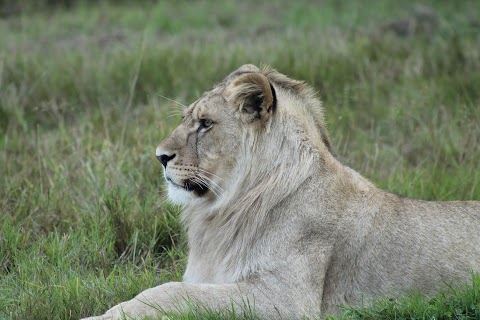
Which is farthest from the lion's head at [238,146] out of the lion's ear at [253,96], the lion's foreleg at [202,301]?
the lion's foreleg at [202,301]

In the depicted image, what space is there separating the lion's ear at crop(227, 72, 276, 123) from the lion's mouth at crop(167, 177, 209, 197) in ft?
1.36

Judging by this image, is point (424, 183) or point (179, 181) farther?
point (424, 183)

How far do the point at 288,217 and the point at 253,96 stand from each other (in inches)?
24.7

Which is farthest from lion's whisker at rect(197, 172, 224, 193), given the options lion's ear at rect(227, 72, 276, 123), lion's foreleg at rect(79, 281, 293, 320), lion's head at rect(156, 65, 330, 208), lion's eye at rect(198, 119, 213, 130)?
lion's foreleg at rect(79, 281, 293, 320)

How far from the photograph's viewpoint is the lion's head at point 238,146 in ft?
14.5

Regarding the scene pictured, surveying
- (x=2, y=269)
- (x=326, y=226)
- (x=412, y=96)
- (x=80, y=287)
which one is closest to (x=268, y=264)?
(x=326, y=226)

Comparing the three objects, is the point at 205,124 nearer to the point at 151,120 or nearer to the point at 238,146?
the point at 238,146

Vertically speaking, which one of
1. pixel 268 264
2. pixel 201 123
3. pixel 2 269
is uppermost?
pixel 201 123

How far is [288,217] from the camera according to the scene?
433cm

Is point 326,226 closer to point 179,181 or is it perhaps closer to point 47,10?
point 179,181

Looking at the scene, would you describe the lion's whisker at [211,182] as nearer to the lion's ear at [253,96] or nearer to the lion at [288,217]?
the lion at [288,217]

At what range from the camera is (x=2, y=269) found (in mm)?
4906

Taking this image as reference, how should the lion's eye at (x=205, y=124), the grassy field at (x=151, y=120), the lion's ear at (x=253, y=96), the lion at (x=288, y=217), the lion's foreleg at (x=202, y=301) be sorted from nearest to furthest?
1. the lion's foreleg at (x=202, y=301)
2. the lion at (x=288, y=217)
3. the lion's ear at (x=253, y=96)
4. the lion's eye at (x=205, y=124)
5. the grassy field at (x=151, y=120)

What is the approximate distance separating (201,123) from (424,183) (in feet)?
6.86
